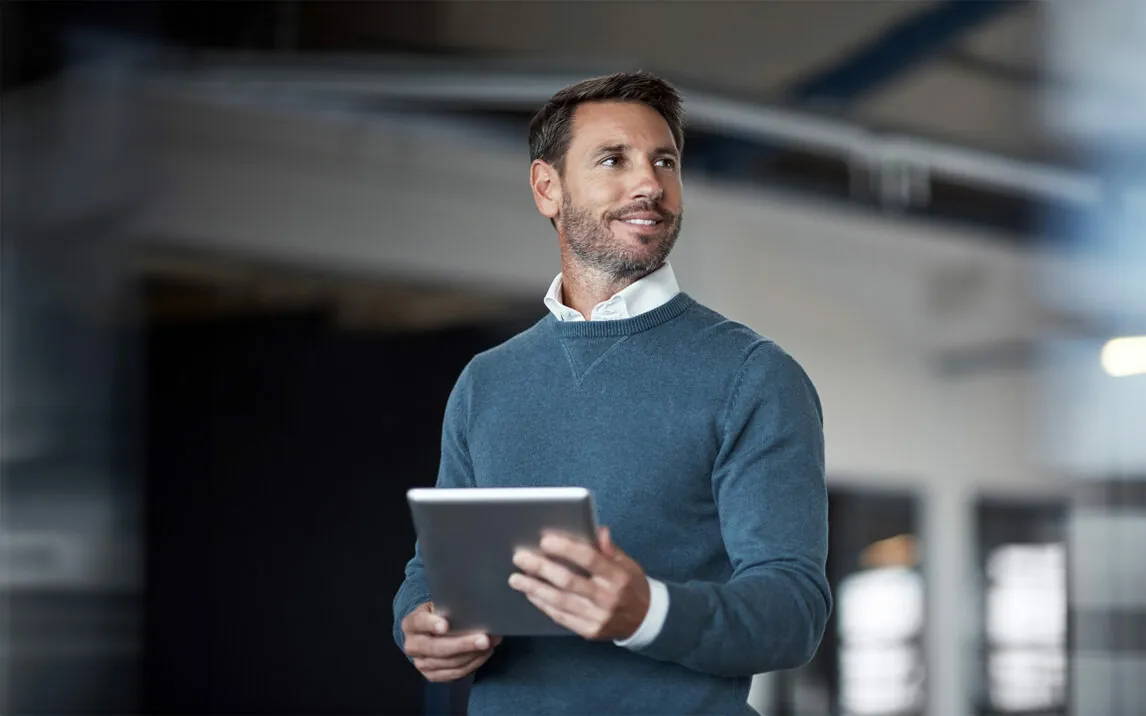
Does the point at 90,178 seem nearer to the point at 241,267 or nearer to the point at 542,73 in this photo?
the point at 241,267

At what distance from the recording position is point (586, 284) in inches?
68.7

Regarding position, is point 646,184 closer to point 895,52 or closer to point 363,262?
point 895,52

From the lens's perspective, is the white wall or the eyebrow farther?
the white wall

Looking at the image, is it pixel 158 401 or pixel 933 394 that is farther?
pixel 933 394

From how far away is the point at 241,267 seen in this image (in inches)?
270

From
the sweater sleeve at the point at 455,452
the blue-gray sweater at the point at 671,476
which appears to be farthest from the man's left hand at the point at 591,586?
the sweater sleeve at the point at 455,452

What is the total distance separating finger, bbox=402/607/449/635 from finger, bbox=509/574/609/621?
137 mm

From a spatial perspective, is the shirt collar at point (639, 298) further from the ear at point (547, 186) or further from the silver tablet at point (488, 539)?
the silver tablet at point (488, 539)

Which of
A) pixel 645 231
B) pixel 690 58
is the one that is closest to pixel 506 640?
pixel 645 231

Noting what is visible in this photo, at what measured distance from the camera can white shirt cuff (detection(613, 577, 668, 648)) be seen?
138cm

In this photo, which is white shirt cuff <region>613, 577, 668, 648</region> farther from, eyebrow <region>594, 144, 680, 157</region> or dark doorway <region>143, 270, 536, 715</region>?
dark doorway <region>143, 270, 536, 715</region>

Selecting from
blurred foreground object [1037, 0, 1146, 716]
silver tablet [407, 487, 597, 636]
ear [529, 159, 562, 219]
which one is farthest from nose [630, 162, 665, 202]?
blurred foreground object [1037, 0, 1146, 716]

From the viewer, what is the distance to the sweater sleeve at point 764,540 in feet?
4.60

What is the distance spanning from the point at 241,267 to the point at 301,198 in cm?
45
